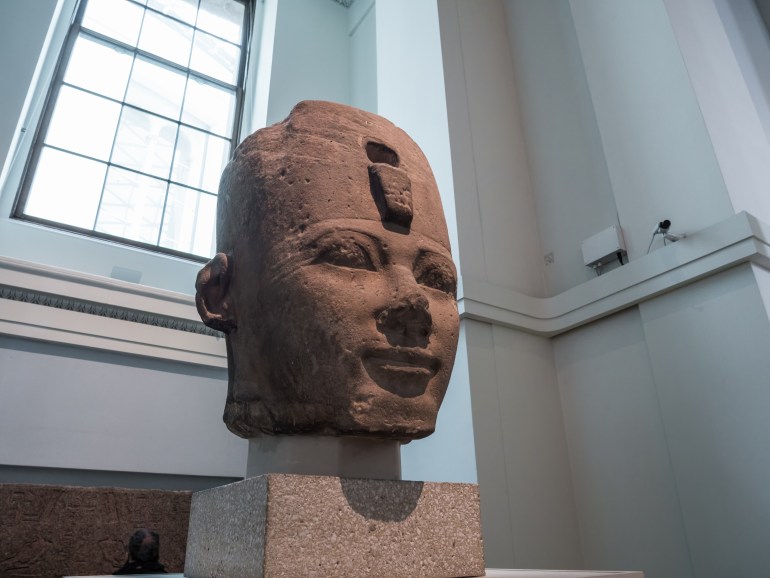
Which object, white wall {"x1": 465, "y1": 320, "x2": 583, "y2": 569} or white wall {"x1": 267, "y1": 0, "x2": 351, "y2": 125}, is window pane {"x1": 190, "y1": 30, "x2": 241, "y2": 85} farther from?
white wall {"x1": 465, "y1": 320, "x2": 583, "y2": 569}

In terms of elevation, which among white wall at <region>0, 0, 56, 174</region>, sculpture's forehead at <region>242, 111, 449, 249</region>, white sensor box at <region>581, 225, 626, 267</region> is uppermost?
white wall at <region>0, 0, 56, 174</region>

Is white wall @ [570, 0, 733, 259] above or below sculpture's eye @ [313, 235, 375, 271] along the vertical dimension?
above

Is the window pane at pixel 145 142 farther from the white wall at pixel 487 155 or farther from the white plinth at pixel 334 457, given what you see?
the white plinth at pixel 334 457

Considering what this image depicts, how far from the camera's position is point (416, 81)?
188 inches

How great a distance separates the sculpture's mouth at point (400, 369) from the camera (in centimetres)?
171

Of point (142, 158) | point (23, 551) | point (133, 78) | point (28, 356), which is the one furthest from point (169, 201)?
point (23, 551)

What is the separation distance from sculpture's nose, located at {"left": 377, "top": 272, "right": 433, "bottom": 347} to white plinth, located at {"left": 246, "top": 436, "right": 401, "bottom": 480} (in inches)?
13.0

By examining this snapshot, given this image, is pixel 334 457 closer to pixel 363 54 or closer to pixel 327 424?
pixel 327 424

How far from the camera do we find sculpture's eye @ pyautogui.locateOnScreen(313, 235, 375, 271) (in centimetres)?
177

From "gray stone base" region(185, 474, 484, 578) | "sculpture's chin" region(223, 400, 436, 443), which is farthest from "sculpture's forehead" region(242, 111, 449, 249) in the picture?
"gray stone base" region(185, 474, 484, 578)

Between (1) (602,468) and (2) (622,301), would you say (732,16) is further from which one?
(1) (602,468)

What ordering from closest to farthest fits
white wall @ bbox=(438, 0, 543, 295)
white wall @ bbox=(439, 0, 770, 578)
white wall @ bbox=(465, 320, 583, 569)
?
1. white wall @ bbox=(439, 0, 770, 578)
2. white wall @ bbox=(465, 320, 583, 569)
3. white wall @ bbox=(438, 0, 543, 295)

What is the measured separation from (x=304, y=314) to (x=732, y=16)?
15.5ft

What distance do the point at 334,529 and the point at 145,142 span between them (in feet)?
16.5
